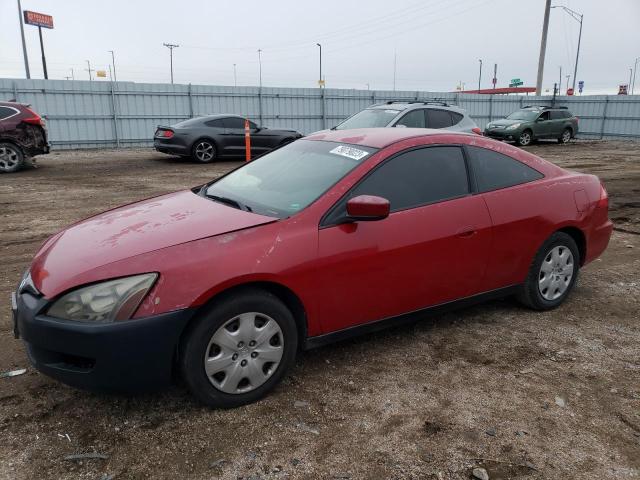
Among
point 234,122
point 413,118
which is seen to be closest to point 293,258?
point 413,118

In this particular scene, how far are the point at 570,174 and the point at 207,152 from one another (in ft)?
39.0

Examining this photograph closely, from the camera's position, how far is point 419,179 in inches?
142

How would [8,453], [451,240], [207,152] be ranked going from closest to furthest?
[8,453]
[451,240]
[207,152]

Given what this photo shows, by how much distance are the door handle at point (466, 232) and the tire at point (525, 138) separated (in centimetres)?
1904

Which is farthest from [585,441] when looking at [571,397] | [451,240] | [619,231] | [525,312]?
[619,231]

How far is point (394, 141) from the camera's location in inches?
143

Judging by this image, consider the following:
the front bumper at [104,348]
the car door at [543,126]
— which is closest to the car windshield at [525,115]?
the car door at [543,126]

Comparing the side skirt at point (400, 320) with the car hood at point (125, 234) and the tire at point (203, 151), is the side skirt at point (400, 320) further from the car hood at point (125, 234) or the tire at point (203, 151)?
the tire at point (203, 151)

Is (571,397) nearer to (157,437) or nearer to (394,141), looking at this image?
(394,141)

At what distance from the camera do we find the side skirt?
3201mm

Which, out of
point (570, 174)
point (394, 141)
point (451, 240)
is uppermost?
point (394, 141)

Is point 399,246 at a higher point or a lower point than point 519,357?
higher

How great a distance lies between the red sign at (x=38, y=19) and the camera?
33.9m

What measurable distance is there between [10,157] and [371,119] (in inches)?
327
